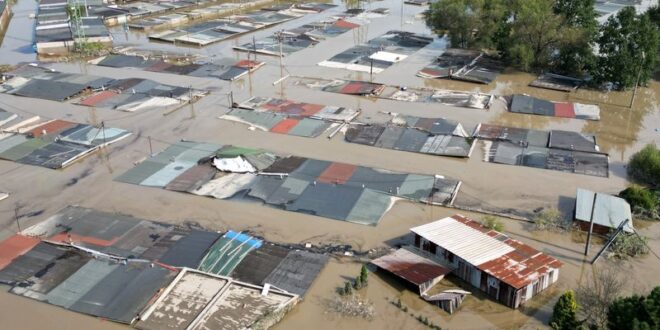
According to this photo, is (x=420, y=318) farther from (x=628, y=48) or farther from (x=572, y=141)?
(x=628, y=48)

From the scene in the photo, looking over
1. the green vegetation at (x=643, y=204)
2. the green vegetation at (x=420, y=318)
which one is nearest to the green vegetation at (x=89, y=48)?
the green vegetation at (x=420, y=318)

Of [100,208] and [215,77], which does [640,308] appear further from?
[215,77]

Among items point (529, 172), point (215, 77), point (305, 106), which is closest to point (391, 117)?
point (305, 106)

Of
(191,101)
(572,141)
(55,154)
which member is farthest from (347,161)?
(55,154)

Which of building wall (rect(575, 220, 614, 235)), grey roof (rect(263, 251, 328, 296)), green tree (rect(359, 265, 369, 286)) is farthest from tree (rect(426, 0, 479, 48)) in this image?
green tree (rect(359, 265, 369, 286))

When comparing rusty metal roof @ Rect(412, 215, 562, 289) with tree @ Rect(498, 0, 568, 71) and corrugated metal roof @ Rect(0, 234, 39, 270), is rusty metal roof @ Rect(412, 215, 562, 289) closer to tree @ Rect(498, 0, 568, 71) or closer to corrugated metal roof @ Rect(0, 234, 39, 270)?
corrugated metal roof @ Rect(0, 234, 39, 270)

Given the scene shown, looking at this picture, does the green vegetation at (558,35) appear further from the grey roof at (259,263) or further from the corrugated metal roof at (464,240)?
the grey roof at (259,263)
